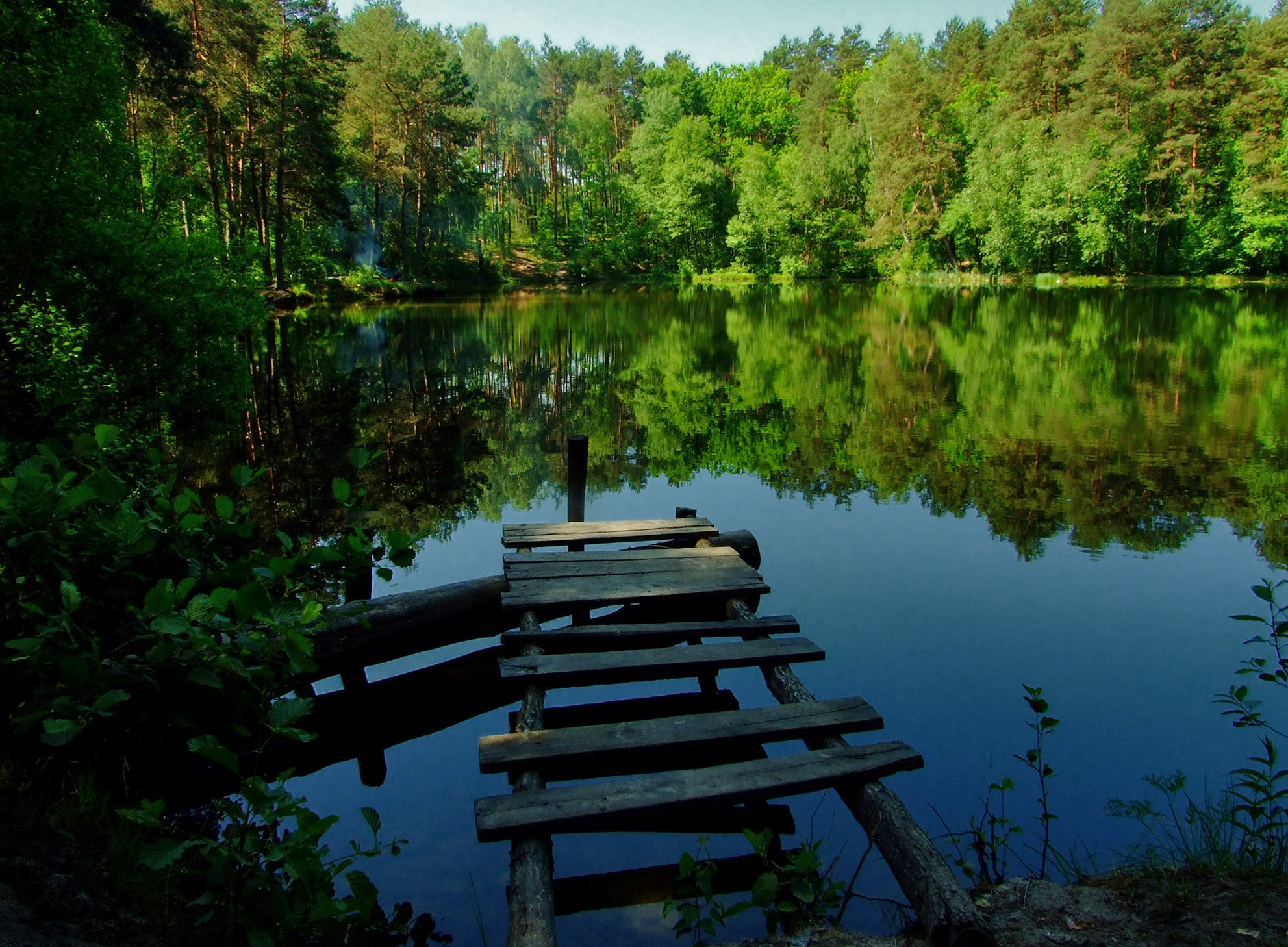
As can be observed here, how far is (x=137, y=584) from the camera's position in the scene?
3.64 meters

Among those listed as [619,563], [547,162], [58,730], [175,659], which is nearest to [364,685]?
[619,563]

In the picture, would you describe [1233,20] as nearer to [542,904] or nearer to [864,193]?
[864,193]

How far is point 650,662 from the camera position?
209 inches

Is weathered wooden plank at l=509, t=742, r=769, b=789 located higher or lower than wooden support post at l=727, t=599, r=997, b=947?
lower

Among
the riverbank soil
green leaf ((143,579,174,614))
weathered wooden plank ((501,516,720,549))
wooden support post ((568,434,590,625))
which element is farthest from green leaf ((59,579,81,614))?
wooden support post ((568,434,590,625))

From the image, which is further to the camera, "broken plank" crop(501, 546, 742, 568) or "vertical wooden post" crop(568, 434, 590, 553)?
"vertical wooden post" crop(568, 434, 590, 553)

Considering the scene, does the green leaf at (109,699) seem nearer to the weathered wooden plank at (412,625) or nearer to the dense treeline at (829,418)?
the weathered wooden plank at (412,625)

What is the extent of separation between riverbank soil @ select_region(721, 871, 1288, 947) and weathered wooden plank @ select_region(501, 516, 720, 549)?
4.72m

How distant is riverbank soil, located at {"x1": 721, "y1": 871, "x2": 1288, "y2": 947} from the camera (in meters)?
3.07

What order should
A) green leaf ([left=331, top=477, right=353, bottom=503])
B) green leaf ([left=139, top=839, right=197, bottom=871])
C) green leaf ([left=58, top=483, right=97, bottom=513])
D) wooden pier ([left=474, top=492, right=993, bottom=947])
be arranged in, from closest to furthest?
green leaf ([left=139, top=839, right=197, bottom=871]) → green leaf ([left=58, top=483, right=97, bottom=513]) → wooden pier ([left=474, top=492, right=993, bottom=947]) → green leaf ([left=331, top=477, right=353, bottom=503])

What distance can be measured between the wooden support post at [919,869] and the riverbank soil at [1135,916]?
168 millimetres

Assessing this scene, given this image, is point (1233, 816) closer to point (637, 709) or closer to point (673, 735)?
point (673, 735)

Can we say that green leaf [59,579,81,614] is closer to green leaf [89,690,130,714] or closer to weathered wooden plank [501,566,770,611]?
green leaf [89,690,130,714]

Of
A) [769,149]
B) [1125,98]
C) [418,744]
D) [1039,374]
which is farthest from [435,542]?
[769,149]
